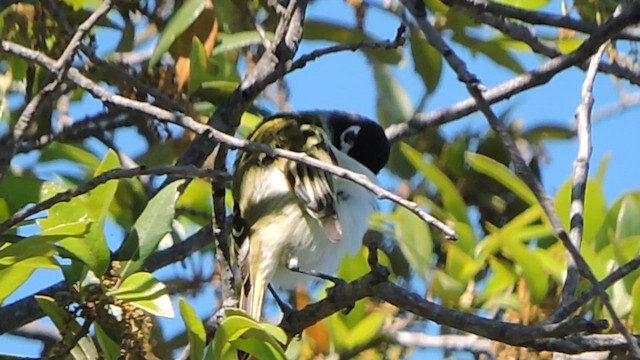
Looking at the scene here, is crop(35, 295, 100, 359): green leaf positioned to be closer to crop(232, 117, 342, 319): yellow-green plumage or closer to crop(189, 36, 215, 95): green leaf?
crop(232, 117, 342, 319): yellow-green plumage

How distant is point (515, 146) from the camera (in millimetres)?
1907

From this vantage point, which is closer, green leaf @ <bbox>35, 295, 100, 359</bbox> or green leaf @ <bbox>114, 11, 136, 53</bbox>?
green leaf @ <bbox>35, 295, 100, 359</bbox>

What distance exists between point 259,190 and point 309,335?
1.75 feet

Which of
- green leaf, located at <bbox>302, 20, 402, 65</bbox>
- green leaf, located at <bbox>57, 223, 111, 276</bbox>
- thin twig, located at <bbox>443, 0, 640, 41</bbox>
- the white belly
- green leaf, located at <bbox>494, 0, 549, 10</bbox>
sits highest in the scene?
green leaf, located at <bbox>302, 20, 402, 65</bbox>

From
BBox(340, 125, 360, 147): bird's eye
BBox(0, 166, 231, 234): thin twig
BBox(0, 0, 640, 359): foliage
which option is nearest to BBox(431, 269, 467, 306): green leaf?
BBox(0, 0, 640, 359): foliage

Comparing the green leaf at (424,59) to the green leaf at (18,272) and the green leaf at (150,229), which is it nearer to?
the green leaf at (150,229)

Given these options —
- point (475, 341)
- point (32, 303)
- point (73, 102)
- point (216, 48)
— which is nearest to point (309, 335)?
point (475, 341)

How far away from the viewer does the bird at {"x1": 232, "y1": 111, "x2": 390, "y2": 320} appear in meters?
3.11

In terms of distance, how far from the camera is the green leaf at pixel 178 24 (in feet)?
9.91

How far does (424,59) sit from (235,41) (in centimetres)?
46

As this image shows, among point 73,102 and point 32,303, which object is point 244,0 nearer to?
point 73,102

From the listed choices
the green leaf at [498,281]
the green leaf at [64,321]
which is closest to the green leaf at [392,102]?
the green leaf at [498,281]

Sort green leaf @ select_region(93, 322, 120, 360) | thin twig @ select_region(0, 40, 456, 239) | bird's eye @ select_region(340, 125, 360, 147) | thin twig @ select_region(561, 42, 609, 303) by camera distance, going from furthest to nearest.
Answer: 1. bird's eye @ select_region(340, 125, 360, 147)
2. green leaf @ select_region(93, 322, 120, 360)
3. thin twig @ select_region(561, 42, 609, 303)
4. thin twig @ select_region(0, 40, 456, 239)

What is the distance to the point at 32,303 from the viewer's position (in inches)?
104
